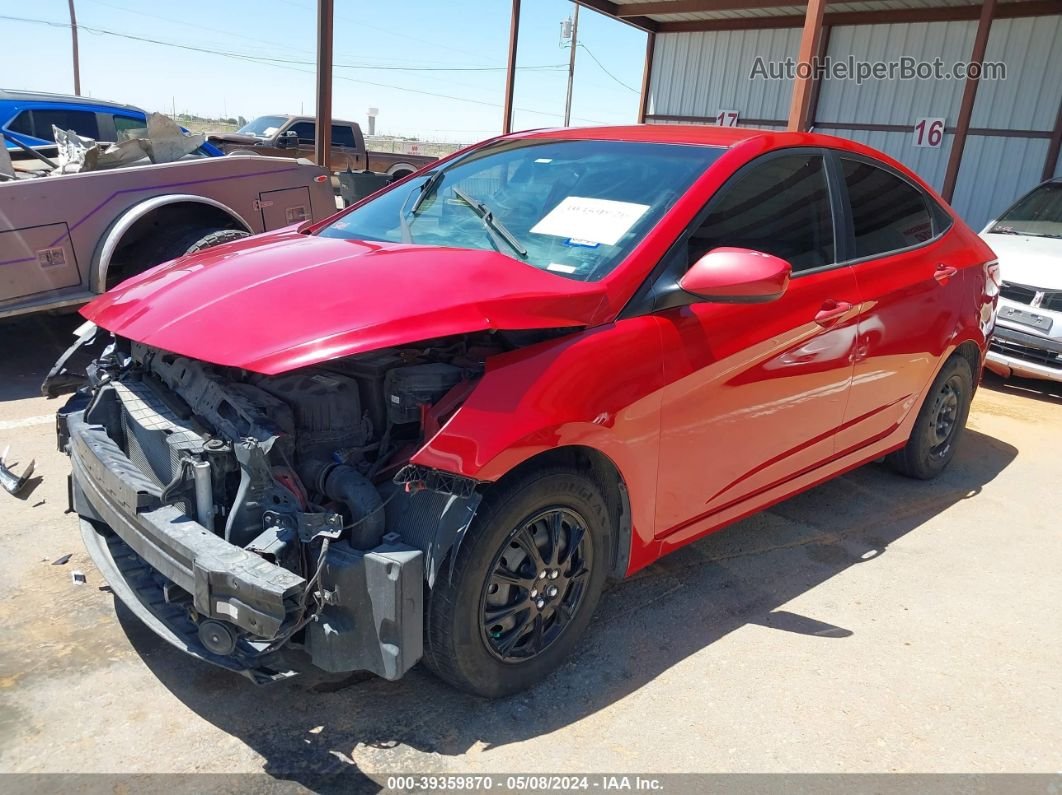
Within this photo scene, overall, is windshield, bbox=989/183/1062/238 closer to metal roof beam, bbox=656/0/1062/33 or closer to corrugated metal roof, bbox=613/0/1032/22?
metal roof beam, bbox=656/0/1062/33

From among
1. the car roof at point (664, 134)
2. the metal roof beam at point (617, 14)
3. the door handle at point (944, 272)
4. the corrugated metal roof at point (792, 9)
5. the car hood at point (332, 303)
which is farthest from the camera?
the metal roof beam at point (617, 14)

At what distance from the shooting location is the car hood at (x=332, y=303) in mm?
2203

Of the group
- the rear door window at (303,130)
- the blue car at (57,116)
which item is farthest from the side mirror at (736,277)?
the rear door window at (303,130)

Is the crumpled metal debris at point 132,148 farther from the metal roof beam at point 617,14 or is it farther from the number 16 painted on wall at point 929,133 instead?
the number 16 painted on wall at point 929,133

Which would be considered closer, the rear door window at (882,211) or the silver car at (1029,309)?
the rear door window at (882,211)

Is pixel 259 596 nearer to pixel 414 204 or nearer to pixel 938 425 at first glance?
pixel 414 204

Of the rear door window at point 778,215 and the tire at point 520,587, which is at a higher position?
the rear door window at point 778,215

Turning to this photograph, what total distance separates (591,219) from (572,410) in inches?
32.8

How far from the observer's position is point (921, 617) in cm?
329

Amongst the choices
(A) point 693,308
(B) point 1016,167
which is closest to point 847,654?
(A) point 693,308

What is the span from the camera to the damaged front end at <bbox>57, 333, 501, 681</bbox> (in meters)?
2.16

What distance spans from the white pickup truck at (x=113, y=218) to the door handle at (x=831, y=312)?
3720mm

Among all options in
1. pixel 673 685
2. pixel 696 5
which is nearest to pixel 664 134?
pixel 673 685

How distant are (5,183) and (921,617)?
18.2 ft
